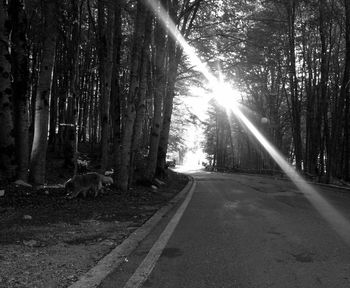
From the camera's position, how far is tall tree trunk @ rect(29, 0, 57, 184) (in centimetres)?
1109

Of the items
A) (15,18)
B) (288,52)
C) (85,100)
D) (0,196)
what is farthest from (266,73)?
(0,196)

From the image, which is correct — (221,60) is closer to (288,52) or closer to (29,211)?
(288,52)

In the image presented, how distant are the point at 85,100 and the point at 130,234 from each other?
25.0 metres

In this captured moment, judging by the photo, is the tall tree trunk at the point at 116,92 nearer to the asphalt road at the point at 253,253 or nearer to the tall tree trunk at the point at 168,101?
the tall tree trunk at the point at 168,101

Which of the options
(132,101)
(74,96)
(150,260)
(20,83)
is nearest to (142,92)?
(132,101)

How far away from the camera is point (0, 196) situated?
920 cm

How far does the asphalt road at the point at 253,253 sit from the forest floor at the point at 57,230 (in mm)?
916

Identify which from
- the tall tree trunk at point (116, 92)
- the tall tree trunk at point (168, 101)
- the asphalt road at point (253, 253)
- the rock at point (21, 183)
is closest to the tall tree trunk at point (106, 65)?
the tall tree trunk at point (116, 92)

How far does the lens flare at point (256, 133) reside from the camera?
30.5 feet

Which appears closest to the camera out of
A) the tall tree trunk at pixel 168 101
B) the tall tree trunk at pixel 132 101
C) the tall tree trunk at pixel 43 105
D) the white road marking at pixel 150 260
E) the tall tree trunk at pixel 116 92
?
the white road marking at pixel 150 260

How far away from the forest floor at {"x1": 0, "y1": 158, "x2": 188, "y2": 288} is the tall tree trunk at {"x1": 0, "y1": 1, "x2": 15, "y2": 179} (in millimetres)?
828

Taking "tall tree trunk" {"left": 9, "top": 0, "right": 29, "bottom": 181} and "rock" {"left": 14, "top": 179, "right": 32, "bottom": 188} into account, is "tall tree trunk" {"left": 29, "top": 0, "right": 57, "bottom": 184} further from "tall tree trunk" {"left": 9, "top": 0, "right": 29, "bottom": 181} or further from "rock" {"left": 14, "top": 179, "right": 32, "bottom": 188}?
"rock" {"left": 14, "top": 179, "right": 32, "bottom": 188}

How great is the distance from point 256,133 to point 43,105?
38.8 metres

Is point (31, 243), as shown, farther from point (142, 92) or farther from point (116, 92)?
point (116, 92)
